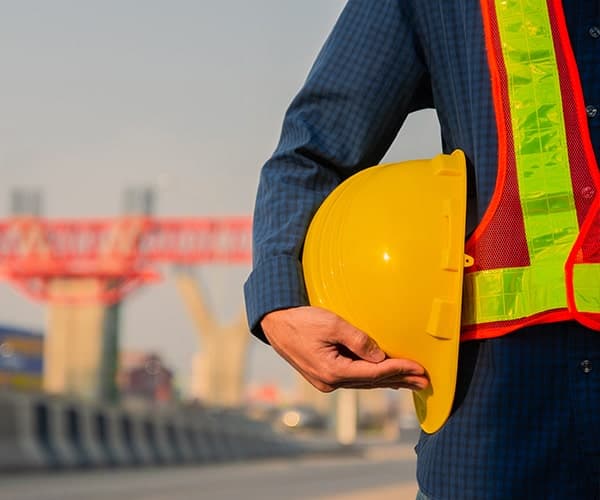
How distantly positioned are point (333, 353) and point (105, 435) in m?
24.2

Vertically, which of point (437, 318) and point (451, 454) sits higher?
point (437, 318)

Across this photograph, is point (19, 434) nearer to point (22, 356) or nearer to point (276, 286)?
point (276, 286)

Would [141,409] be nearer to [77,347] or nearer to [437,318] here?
[437,318]

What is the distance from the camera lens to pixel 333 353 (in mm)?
1773

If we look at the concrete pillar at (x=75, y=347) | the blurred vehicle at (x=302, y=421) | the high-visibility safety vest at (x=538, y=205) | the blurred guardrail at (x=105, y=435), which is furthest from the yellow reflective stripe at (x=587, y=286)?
the blurred vehicle at (x=302, y=421)

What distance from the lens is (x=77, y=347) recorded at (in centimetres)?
5847

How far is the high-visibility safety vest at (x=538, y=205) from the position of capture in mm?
1725

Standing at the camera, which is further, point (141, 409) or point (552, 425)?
point (141, 409)

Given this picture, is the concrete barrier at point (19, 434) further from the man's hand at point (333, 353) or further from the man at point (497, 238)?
the man's hand at point (333, 353)

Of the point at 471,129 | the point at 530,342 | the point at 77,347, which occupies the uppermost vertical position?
the point at 471,129

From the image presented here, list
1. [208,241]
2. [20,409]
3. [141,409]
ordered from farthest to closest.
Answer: [208,241], [141,409], [20,409]

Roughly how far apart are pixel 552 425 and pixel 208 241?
218ft

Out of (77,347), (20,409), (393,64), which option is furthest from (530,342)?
(77,347)

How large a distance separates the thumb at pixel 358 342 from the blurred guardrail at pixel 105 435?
18.8 m
